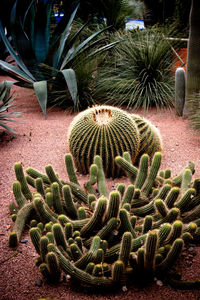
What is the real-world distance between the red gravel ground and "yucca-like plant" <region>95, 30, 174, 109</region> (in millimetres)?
353

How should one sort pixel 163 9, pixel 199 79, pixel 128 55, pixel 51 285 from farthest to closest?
1. pixel 163 9
2. pixel 128 55
3. pixel 199 79
4. pixel 51 285

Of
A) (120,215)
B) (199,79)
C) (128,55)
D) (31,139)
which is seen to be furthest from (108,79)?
(120,215)

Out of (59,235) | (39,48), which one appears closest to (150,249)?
(59,235)

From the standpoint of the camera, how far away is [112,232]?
184cm

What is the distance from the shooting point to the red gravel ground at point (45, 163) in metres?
1.67

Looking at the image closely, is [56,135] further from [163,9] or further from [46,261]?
[163,9]

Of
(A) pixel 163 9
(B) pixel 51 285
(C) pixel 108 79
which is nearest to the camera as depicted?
(B) pixel 51 285

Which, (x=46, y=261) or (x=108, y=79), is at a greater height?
(x=108, y=79)

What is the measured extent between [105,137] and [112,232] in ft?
3.96

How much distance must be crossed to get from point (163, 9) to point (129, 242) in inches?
365

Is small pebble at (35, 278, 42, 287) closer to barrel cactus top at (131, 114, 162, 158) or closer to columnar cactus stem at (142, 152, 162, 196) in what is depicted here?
columnar cactus stem at (142, 152, 162, 196)

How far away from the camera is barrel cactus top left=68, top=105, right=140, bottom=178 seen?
2.90 meters

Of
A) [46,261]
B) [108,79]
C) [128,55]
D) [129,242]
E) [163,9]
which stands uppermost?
[163,9]

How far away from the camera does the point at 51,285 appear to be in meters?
1.73
